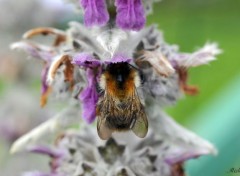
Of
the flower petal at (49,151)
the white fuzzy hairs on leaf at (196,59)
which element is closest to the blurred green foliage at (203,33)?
the flower petal at (49,151)

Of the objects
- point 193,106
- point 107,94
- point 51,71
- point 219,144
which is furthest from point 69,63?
point 193,106

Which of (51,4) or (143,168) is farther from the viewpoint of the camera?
(51,4)

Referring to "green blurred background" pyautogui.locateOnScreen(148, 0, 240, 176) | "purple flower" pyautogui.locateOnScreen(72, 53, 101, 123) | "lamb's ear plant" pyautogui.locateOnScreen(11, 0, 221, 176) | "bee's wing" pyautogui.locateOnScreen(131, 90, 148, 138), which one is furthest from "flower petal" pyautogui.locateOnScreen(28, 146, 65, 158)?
"green blurred background" pyautogui.locateOnScreen(148, 0, 240, 176)

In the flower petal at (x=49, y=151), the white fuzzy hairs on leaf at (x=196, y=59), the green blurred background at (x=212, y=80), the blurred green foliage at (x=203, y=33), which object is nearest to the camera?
the white fuzzy hairs on leaf at (x=196, y=59)

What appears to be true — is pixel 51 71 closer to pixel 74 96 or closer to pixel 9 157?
pixel 74 96

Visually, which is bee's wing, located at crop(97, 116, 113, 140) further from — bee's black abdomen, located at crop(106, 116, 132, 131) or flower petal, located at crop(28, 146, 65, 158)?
flower petal, located at crop(28, 146, 65, 158)

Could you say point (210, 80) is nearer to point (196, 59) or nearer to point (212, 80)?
point (212, 80)

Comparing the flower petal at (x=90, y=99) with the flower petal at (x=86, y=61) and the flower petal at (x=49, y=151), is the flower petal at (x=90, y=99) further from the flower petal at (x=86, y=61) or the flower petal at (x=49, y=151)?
the flower petal at (x=49, y=151)
